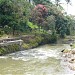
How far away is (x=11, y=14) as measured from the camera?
123 ft

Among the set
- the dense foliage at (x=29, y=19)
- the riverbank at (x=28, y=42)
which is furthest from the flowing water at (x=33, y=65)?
the dense foliage at (x=29, y=19)

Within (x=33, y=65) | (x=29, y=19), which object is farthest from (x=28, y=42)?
(x=33, y=65)

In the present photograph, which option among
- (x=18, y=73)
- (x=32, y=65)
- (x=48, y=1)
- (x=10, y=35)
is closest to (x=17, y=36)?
(x=10, y=35)

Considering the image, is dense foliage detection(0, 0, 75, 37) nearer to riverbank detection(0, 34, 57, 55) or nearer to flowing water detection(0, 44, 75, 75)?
riverbank detection(0, 34, 57, 55)

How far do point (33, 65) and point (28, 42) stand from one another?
1240cm

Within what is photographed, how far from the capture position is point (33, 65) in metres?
25.0

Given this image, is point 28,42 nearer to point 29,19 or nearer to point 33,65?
point 29,19

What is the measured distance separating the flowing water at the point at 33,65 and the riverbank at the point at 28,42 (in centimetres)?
169

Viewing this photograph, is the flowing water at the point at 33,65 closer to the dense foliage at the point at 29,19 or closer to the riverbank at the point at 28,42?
the riverbank at the point at 28,42

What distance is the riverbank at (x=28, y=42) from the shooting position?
3142cm

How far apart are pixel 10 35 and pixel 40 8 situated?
33.3ft

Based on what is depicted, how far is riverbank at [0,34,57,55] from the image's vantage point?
31.4m

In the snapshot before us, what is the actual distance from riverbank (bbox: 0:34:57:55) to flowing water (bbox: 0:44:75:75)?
5.53 ft

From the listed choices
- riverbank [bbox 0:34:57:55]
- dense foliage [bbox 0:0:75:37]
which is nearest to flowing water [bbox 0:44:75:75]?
riverbank [bbox 0:34:57:55]
